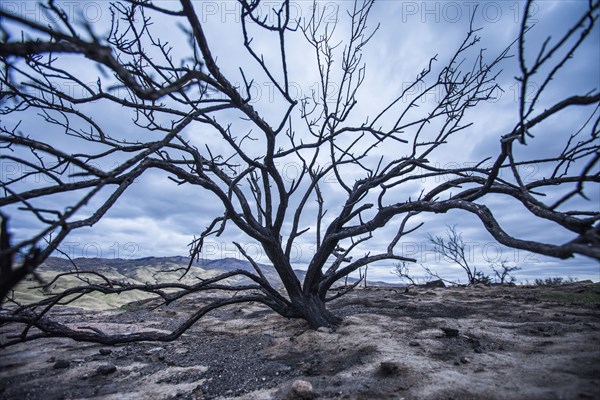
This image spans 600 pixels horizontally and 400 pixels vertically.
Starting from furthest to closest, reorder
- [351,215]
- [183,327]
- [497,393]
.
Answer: [351,215], [183,327], [497,393]

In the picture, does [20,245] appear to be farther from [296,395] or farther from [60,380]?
[60,380]

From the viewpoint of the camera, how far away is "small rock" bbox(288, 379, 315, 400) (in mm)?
2271

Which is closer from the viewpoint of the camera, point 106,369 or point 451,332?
point 106,369

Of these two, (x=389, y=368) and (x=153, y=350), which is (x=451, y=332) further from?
(x=153, y=350)

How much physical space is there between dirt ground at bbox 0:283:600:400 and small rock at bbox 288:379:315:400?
0.39 ft

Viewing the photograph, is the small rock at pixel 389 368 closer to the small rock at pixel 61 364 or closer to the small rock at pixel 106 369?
the small rock at pixel 106 369

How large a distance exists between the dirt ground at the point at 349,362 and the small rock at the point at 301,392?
0.39 feet

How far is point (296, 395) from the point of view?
2.30 metres

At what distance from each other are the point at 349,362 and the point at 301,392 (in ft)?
2.96

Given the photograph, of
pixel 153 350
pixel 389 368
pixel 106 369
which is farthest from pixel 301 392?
pixel 153 350

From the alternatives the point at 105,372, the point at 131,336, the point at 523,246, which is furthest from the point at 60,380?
the point at 523,246

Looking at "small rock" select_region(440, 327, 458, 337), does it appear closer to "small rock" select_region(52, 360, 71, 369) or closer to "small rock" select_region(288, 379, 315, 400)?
"small rock" select_region(288, 379, 315, 400)

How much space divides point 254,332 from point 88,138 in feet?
11.9

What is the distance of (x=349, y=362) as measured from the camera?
3023mm
